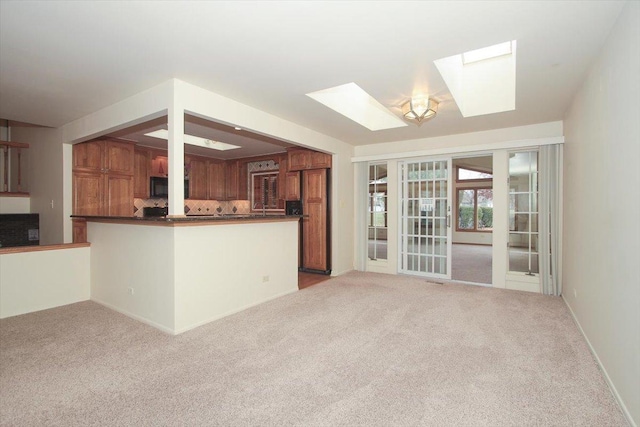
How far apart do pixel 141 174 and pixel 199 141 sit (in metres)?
1.32

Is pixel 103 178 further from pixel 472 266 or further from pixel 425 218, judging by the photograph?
pixel 472 266

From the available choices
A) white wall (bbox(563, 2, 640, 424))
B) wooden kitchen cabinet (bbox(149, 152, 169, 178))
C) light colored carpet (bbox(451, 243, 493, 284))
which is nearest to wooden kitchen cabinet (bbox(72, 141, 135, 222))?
wooden kitchen cabinet (bbox(149, 152, 169, 178))

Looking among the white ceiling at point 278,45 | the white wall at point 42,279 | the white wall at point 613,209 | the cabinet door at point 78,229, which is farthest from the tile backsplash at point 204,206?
the white wall at point 613,209

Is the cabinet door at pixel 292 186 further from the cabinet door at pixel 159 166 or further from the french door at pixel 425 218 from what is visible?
the cabinet door at pixel 159 166

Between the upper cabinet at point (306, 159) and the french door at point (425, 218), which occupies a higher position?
the upper cabinet at point (306, 159)

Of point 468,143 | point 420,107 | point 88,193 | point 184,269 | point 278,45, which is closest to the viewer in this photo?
point 278,45

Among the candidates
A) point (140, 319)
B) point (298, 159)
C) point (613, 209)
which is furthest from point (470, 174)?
point (140, 319)

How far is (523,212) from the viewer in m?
4.77

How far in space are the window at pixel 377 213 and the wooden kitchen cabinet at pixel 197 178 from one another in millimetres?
3840

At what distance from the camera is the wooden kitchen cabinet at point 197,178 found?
695cm

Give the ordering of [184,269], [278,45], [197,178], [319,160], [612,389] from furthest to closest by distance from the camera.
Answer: [197,178] → [319,160] → [184,269] → [278,45] → [612,389]

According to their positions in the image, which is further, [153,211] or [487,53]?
[153,211]

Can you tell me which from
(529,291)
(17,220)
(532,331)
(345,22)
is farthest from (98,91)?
(529,291)

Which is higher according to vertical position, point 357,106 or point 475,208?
point 357,106
